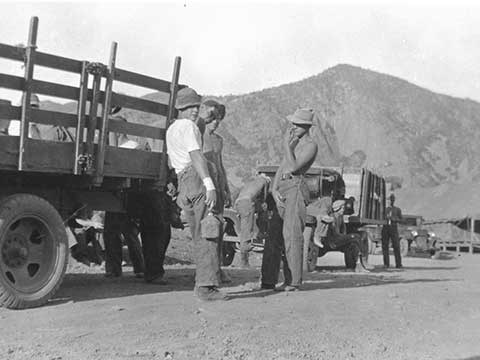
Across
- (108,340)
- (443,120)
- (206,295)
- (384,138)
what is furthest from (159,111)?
(443,120)

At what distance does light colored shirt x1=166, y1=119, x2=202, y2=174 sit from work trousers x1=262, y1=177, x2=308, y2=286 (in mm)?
1582

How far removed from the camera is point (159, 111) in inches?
336

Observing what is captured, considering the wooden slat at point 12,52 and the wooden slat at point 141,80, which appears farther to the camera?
the wooden slat at point 141,80

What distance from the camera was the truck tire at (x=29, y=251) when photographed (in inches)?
267

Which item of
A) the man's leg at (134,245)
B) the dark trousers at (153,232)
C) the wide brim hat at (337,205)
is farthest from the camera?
the wide brim hat at (337,205)

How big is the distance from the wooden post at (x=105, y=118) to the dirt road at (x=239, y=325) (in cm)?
120

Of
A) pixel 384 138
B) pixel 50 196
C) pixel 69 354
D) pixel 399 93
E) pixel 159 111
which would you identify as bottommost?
pixel 69 354

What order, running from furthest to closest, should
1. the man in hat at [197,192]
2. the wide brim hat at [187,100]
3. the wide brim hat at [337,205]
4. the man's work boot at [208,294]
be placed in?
the wide brim hat at [337,205] → the wide brim hat at [187,100] → the man's work boot at [208,294] → the man in hat at [197,192]

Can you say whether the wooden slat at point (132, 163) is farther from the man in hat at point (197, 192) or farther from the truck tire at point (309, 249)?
the truck tire at point (309, 249)

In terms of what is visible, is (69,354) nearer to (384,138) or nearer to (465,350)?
(465,350)

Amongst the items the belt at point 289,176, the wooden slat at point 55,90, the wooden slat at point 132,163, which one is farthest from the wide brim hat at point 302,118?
the wooden slat at point 55,90

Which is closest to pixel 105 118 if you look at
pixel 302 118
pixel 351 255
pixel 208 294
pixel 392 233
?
pixel 208 294

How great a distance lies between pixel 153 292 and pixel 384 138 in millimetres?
88335

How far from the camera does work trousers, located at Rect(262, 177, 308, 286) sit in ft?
28.1
